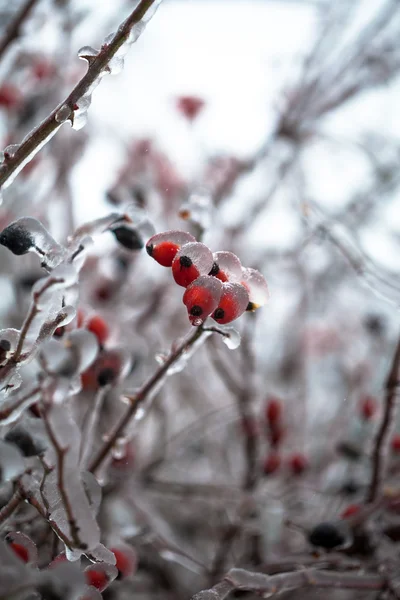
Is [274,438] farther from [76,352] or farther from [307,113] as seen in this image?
[307,113]

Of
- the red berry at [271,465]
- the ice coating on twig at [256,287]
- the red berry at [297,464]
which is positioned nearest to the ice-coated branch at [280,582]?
the ice coating on twig at [256,287]

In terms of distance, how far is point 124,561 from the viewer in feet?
2.70

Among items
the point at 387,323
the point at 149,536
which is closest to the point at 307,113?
the point at 387,323

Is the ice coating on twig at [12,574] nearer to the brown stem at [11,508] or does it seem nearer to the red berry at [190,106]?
A: the brown stem at [11,508]

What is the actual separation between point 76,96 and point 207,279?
0.24 m

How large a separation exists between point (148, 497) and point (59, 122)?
1.47 m

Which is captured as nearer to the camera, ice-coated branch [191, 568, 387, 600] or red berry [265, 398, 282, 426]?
ice-coated branch [191, 568, 387, 600]

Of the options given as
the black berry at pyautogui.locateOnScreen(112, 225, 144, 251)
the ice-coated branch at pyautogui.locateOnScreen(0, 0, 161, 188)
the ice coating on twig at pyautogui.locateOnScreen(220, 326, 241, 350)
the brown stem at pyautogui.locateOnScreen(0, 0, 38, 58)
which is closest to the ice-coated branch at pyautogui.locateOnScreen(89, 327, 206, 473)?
the ice coating on twig at pyautogui.locateOnScreen(220, 326, 241, 350)

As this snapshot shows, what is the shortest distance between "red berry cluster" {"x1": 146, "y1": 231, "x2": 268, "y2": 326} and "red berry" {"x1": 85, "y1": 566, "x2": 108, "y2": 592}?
30 centimetres

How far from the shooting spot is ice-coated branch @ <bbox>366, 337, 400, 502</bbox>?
0.98 m

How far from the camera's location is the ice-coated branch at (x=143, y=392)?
0.69 metres

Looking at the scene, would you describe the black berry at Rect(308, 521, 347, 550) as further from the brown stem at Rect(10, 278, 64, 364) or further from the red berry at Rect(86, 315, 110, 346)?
the brown stem at Rect(10, 278, 64, 364)

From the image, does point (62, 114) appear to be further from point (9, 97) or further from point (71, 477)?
point (9, 97)

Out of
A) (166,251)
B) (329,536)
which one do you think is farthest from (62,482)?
(329,536)
